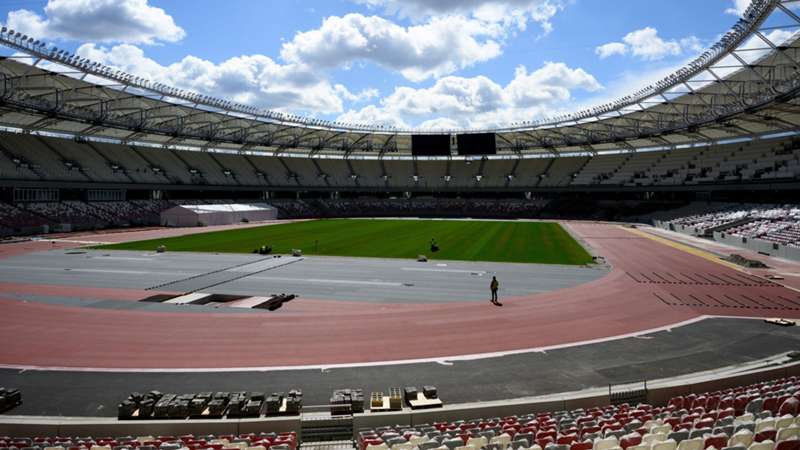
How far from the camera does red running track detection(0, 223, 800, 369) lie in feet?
51.9

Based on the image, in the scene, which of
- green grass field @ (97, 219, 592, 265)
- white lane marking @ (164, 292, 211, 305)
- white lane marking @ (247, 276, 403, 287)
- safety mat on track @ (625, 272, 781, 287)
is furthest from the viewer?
green grass field @ (97, 219, 592, 265)

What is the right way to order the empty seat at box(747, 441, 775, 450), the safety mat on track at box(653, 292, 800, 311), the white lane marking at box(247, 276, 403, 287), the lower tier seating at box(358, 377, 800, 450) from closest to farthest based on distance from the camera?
the empty seat at box(747, 441, 775, 450) < the lower tier seating at box(358, 377, 800, 450) < the safety mat on track at box(653, 292, 800, 311) < the white lane marking at box(247, 276, 403, 287)

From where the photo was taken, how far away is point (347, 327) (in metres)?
19.0

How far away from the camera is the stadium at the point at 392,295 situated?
→ 1055cm

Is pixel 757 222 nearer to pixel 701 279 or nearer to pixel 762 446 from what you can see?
pixel 701 279

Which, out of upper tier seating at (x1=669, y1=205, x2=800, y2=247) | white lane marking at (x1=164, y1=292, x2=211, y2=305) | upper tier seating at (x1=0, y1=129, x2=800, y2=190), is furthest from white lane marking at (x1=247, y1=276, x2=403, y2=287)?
upper tier seating at (x1=0, y1=129, x2=800, y2=190)

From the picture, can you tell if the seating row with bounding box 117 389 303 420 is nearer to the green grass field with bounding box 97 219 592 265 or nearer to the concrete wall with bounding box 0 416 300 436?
the concrete wall with bounding box 0 416 300 436

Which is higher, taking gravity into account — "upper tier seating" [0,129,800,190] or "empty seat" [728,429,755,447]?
"upper tier seating" [0,129,800,190]

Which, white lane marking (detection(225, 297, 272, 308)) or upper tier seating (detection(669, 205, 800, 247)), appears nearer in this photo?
white lane marking (detection(225, 297, 272, 308))

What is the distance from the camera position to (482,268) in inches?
1287

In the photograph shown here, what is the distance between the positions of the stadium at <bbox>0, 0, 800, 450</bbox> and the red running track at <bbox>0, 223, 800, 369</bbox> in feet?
0.49

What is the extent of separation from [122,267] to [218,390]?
2365 cm

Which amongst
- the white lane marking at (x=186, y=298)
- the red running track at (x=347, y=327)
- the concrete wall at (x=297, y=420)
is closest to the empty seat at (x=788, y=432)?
the concrete wall at (x=297, y=420)

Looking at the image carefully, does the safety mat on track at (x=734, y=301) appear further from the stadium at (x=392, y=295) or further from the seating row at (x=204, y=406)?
the seating row at (x=204, y=406)
